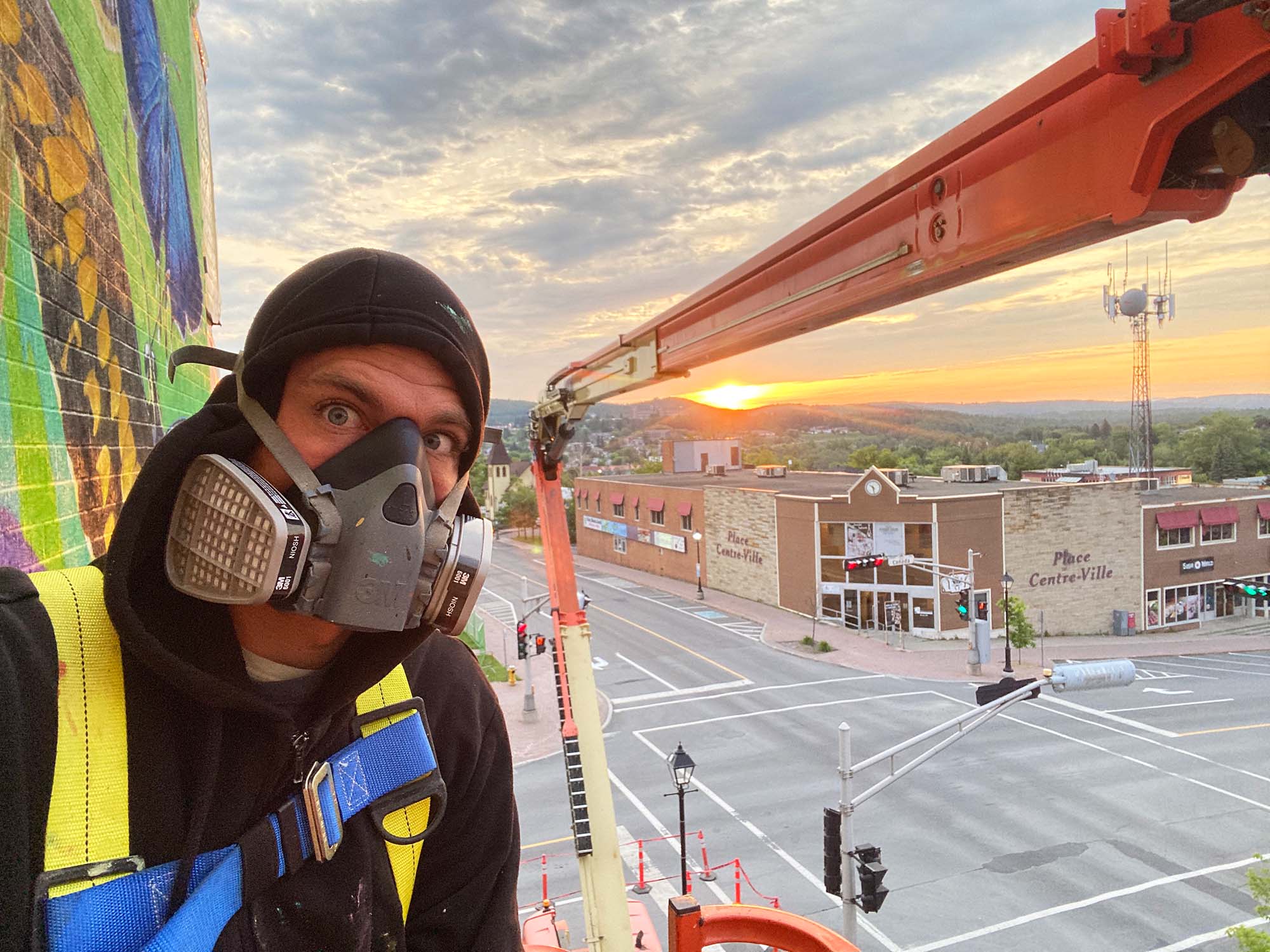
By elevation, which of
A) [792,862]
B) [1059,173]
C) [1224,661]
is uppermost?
[1059,173]

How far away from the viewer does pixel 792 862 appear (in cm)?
1588

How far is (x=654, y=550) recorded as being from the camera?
5325cm

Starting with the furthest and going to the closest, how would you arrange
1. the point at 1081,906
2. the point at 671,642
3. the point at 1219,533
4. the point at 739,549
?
1. the point at 739,549
2. the point at 1219,533
3. the point at 671,642
4. the point at 1081,906

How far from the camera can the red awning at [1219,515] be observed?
3734 cm

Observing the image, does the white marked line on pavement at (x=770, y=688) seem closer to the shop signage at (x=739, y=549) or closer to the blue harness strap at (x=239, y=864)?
the shop signage at (x=739, y=549)

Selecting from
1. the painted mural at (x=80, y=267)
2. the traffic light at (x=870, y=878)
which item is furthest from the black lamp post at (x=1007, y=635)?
the painted mural at (x=80, y=267)

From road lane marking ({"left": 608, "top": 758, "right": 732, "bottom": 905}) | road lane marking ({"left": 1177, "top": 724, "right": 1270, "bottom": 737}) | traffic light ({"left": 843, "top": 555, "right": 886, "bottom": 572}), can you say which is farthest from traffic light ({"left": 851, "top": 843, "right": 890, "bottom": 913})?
traffic light ({"left": 843, "top": 555, "right": 886, "bottom": 572})

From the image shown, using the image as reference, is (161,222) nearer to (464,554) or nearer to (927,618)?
(464,554)

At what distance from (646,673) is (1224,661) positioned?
2506 centimetres

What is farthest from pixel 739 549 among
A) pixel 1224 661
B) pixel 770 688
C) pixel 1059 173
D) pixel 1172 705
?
pixel 1059 173

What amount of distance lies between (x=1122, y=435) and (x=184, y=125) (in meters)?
136

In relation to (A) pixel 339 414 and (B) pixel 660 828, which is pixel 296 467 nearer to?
(A) pixel 339 414

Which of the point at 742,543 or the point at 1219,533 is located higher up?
the point at 1219,533

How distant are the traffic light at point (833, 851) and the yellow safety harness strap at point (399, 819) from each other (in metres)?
8.85
